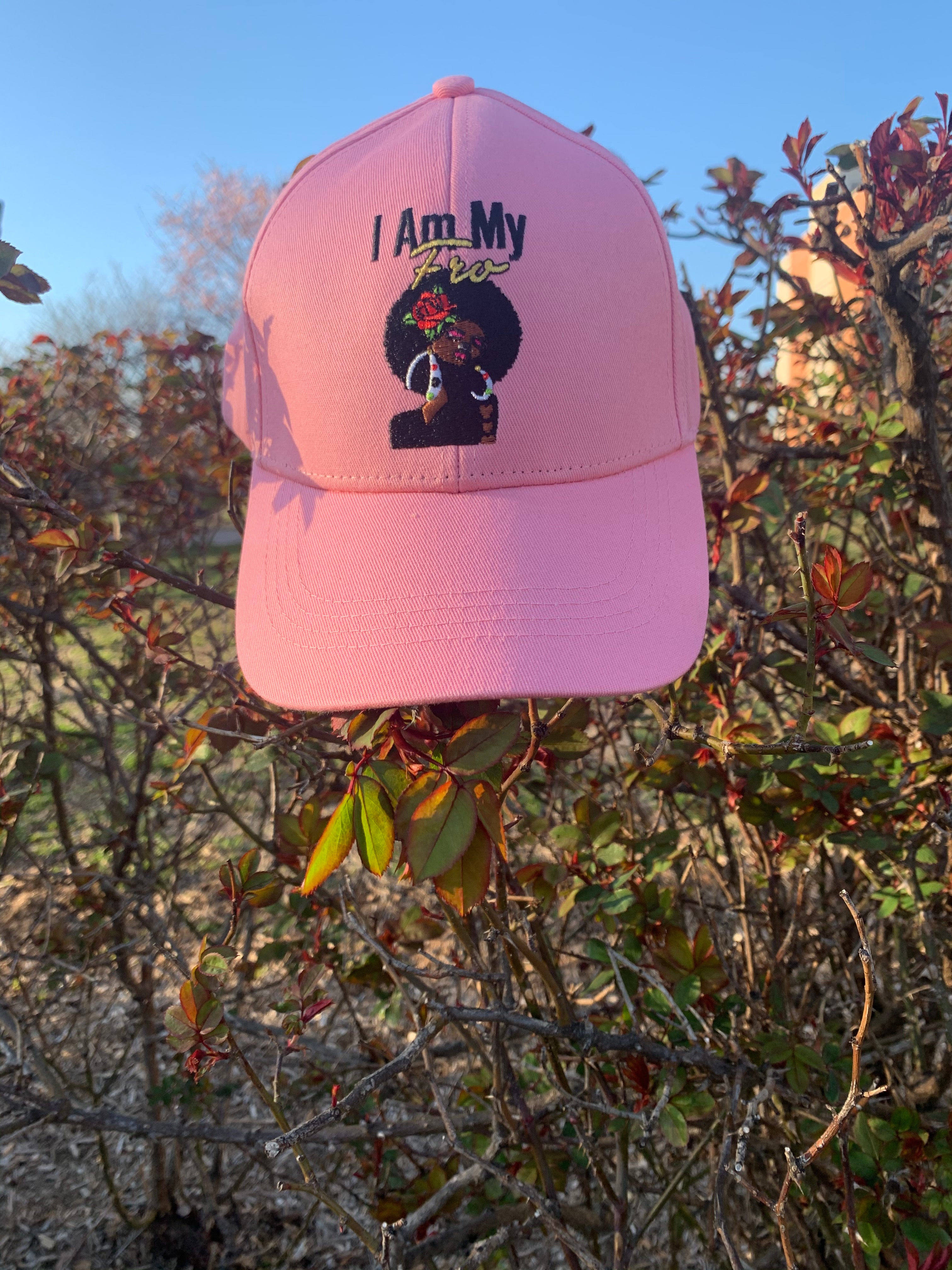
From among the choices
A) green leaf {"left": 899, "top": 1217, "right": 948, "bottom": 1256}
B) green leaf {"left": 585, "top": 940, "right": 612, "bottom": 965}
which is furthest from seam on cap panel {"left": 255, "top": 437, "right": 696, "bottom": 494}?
green leaf {"left": 899, "top": 1217, "right": 948, "bottom": 1256}

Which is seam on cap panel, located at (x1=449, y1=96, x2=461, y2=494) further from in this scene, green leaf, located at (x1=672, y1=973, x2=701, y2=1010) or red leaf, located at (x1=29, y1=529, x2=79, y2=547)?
green leaf, located at (x1=672, y1=973, x2=701, y2=1010)

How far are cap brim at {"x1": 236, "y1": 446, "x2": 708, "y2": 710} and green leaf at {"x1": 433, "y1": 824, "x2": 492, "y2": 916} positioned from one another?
0.51 ft

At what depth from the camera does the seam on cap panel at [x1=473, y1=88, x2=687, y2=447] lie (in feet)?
3.75

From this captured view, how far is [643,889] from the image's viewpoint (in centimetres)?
137

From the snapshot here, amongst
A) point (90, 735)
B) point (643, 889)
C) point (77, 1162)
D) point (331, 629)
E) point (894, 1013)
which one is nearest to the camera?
point (331, 629)

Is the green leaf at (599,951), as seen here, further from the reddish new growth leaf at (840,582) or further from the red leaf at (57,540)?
the red leaf at (57,540)

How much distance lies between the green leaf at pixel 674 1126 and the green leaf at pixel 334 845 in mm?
643

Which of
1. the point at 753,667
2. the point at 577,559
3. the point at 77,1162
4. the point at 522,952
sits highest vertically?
the point at 577,559

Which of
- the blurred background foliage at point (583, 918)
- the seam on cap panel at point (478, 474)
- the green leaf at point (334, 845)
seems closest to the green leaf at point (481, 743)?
the blurred background foliage at point (583, 918)

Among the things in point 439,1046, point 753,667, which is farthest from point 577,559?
point 439,1046

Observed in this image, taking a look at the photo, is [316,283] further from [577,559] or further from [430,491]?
[577,559]

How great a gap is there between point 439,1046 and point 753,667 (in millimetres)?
1069

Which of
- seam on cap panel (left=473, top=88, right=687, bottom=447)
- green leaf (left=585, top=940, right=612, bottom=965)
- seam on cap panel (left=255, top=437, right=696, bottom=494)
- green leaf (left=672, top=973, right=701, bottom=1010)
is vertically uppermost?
seam on cap panel (left=473, top=88, right=687, bottom=447)

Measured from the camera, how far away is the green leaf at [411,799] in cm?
79
